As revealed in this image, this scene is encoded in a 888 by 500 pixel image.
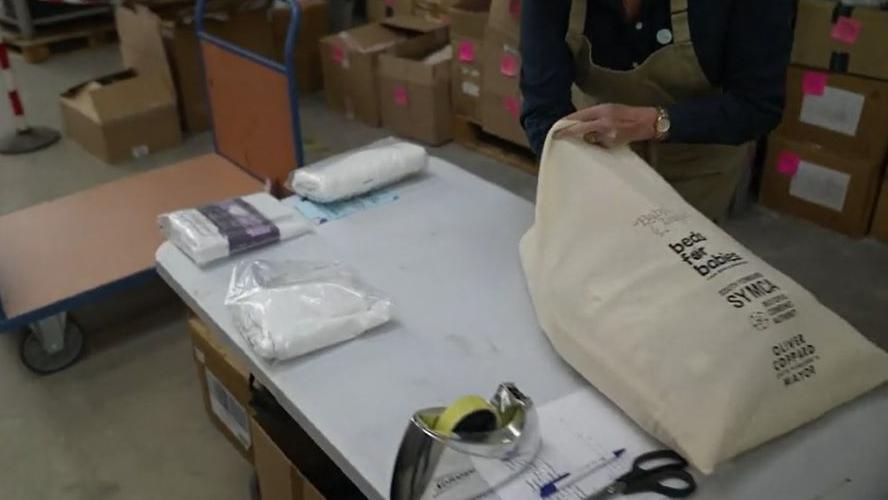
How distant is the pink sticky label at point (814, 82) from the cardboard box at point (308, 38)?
82.4 inches

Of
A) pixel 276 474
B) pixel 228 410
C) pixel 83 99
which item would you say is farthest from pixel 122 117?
pixel 276 474

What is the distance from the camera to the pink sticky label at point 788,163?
296 centimetres

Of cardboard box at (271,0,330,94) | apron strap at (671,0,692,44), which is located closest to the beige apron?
apron strap at (671,0,692,44)

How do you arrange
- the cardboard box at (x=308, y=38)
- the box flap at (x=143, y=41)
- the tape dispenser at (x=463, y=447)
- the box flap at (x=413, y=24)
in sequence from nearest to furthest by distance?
the tape dispenser at (x=463, y=447) → the box flap at (x=143, y=41) → the box flap at (x=413, y=24) → the cardboard box at (x=308, y=38)

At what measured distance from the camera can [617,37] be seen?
58.7 inches

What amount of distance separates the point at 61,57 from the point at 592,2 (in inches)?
149

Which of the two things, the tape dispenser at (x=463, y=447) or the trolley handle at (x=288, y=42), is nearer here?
the tape dispenser at (x=463, y=447)

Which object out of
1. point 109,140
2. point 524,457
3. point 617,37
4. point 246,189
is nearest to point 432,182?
point 617,37

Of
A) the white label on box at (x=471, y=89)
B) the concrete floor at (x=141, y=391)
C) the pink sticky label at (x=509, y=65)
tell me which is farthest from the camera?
the white label on box at (x=471, y=89)

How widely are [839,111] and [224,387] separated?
6.68 ft

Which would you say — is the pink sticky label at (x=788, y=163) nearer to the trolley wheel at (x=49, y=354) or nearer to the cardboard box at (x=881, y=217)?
the cardboard box at (x=881, y=217)

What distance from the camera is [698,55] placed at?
4.67 ft

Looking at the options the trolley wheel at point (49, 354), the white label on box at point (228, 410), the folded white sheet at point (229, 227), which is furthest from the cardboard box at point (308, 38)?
the folded white sheet at point (229, 227)

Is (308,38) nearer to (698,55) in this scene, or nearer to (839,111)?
(839,111)
